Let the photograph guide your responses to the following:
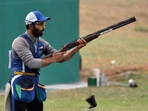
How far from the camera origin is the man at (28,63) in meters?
7.36

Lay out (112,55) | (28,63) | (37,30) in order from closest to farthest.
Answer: (28,63) < (37,30) < (112,55)

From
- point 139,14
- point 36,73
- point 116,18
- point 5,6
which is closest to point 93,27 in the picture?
point 116,18

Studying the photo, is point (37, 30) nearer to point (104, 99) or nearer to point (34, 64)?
point (34, 64)

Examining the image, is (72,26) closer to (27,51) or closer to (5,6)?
(5,6)

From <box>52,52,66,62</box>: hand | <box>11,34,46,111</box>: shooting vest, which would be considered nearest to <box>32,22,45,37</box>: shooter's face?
<box>11,34,46,111</box>: shooting vest

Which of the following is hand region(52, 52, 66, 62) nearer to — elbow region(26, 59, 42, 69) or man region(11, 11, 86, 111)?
man region(11, 11, 86, 111)

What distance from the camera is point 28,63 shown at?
731cm

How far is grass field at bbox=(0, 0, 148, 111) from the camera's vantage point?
37.6 ft

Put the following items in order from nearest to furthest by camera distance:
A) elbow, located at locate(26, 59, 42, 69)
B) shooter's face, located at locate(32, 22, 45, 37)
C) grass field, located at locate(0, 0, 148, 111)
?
elbow, located at locate(26, 59, 42, 69) < shooter's face, located at locate(32, 22, 45, 37) < grass field, located at locate(0, 0, 148, 111)

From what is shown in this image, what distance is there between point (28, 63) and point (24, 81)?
268mm

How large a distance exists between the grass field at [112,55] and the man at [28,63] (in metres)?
3.38

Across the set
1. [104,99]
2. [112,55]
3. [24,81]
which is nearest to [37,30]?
[24,81]

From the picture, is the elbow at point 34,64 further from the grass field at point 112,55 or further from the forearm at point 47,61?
the grass field at point 112,55

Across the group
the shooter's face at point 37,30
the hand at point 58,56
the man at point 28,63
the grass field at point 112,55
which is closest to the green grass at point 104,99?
the grass field at point 112,55
